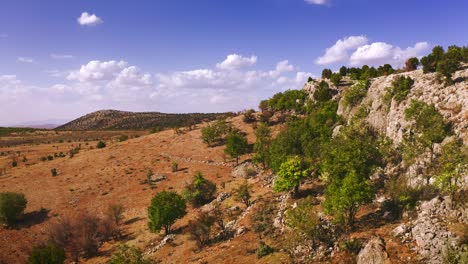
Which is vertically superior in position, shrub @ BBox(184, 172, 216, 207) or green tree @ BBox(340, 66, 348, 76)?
green tree @ BBox(340, 66, 348, 76)

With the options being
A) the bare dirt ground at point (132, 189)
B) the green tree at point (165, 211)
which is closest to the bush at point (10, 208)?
the bare dirt ground at point (132, 189)

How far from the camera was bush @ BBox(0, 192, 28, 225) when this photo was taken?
59.7m

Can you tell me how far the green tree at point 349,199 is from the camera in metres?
33.6

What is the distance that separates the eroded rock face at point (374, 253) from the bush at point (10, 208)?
212 feet

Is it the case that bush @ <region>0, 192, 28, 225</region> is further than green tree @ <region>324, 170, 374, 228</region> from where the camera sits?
Yes

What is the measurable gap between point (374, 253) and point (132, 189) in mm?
62029

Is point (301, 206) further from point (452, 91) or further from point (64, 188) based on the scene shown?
point (64, 188)

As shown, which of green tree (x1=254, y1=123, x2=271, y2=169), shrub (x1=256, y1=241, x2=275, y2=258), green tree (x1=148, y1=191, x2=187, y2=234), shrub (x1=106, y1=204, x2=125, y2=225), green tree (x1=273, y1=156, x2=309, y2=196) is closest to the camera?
shrub (x1=256, y1=241, x2=275, y2=258)

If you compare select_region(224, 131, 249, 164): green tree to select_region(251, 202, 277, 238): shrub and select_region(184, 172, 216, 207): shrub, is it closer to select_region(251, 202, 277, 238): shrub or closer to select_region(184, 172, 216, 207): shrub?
select_region(184, 172, 216, 207): shrub

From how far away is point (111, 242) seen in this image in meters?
53.7

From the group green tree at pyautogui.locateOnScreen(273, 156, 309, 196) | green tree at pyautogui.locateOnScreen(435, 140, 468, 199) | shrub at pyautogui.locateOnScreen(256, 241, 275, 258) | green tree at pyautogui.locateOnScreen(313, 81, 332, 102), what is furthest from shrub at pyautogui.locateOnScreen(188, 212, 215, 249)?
green tree at pyautogui.locateOnScreen(313, 81, 332, 102)

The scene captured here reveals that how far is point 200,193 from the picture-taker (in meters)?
62.7

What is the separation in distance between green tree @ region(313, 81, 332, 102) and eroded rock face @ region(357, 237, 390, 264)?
68.0m

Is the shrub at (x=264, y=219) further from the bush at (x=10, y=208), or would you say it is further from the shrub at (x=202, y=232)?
the bush at (x=10, y=208)
